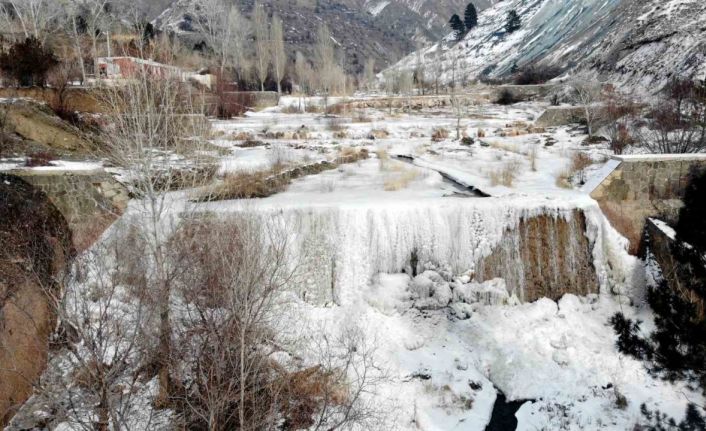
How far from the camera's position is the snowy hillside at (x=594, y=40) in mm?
30161

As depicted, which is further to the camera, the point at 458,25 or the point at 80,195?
the point at 458,25

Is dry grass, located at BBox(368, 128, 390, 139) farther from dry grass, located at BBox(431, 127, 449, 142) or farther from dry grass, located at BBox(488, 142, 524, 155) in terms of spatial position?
dry grass, located at BBox(488, 142, 524, 155)

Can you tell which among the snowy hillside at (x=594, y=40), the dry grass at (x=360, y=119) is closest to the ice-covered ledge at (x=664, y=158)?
the snowy hillside at (x=594, y=40)

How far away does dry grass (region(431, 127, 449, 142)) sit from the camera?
23.6 m

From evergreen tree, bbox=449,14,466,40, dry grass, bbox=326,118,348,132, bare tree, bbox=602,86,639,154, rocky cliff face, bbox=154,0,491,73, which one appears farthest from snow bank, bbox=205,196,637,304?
evergreen tree, bbox=449,14,466,40

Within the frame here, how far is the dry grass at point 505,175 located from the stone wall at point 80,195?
33.3ft

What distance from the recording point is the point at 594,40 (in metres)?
48.3

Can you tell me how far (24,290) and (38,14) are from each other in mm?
45885

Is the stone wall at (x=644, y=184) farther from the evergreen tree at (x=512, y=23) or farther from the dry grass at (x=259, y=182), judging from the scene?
the evergreen tree at (x=512, y=23)

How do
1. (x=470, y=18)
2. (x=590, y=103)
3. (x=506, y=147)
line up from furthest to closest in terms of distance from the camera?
(x=470, y=18) < (x=590, y=103) < (x=506, y=147)

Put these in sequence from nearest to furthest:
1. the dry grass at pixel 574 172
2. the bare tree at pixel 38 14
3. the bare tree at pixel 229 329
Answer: the bare tree at pixel 229 329
the dry grass at pixel 574 172
the bare tree at pixel 38 14

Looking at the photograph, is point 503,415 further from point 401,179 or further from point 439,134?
point 439,134

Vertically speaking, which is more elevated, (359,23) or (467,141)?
(359,23)

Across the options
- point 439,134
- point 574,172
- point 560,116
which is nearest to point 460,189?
point 574,172
